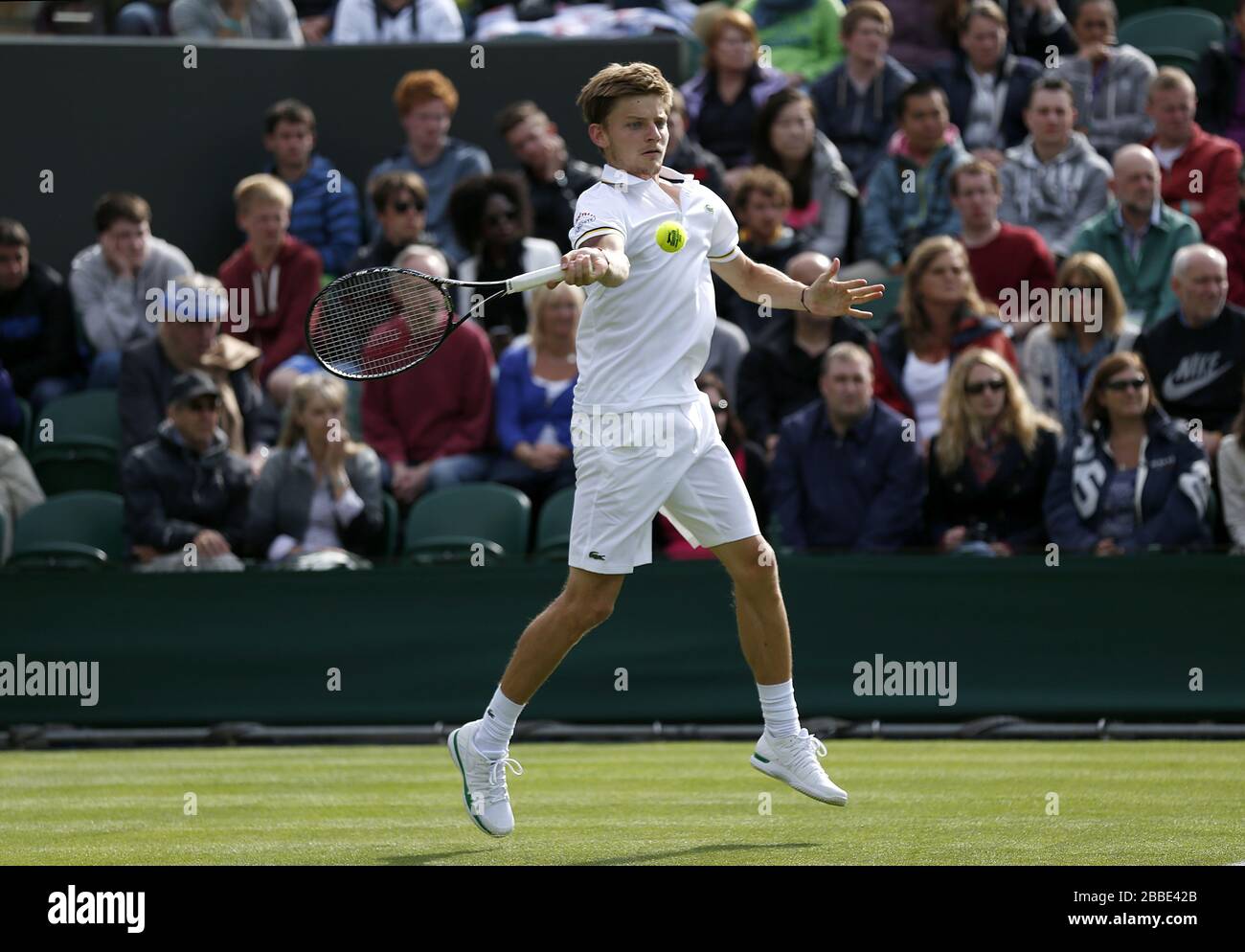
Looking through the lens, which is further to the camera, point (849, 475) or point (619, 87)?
point (849, 475)

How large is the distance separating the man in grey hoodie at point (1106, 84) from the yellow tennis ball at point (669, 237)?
8.09 metres

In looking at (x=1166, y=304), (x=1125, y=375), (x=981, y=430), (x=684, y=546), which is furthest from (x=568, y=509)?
(x=1166, y=304)

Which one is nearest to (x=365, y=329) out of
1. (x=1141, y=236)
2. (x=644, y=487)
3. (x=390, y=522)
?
(x=644, y=487)

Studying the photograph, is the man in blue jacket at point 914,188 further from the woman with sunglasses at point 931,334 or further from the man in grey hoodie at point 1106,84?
the man in grey hoodie at point 1106,84

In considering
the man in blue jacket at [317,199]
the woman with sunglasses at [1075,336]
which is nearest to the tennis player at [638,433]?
the woman with sunglasses at [1075,336]

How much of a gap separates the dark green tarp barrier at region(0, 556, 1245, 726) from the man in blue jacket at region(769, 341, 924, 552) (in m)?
0.56

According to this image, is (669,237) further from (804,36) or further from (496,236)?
(804,36)

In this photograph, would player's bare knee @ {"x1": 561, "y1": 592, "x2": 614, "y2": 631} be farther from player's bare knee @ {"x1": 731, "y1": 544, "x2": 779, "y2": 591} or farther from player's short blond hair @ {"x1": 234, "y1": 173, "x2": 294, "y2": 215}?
player's short blond hair @ {"x1": 234, "y1": 173, "x2": 294, "y2": 215}

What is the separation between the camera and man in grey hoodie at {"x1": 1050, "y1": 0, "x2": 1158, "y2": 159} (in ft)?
44.3

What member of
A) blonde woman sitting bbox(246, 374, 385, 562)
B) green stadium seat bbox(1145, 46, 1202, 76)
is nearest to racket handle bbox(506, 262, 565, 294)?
blonde woman sitting bbox(246, 374, 385, 562)

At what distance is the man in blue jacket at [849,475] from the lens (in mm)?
10594

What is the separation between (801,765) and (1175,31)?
34.4ft

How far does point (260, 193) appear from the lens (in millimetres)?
12398

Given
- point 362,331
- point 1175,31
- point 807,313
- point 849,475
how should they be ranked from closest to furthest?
point 362,331
point 849,475
point 807,313
point 1175,31
